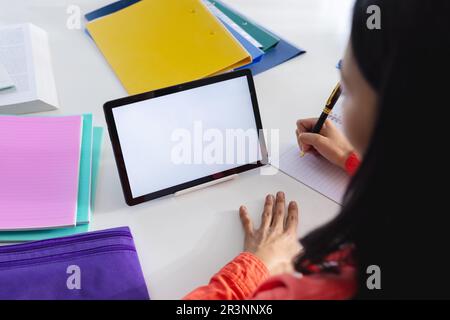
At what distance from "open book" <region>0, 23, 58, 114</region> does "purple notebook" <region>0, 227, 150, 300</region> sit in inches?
12.9

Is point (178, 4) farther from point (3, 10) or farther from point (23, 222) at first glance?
point (23, 222)

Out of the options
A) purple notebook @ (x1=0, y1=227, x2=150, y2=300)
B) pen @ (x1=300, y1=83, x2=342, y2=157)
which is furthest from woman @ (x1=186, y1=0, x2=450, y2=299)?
pen @ (x1=300, y1=83, x2=342, y2=157)

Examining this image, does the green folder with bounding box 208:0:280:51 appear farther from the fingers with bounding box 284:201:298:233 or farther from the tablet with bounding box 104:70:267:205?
the fingers with bounding box 284:201:298:233

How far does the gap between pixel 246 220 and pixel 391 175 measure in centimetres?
37

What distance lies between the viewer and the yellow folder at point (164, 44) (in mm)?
1067

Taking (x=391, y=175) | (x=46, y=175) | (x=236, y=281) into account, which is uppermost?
(x=391, y=175)

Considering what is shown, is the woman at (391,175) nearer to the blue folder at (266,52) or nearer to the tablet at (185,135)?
the tablet at (185,135)

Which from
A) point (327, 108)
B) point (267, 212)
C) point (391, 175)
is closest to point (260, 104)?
point (327, 108)

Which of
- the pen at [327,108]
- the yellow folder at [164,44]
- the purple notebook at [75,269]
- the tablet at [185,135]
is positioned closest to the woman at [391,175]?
the purple notebook at [75,269]

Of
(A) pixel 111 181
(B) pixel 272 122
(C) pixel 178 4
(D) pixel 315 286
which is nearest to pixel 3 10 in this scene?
(C) pixel 178 4

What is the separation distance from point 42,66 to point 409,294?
83cm

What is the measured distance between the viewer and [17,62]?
104 cm

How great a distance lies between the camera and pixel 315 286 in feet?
2.09

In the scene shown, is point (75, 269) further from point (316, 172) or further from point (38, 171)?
point (316, 172)
